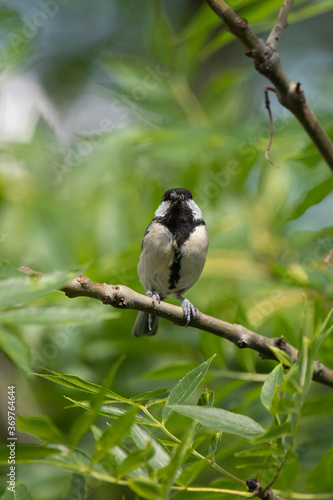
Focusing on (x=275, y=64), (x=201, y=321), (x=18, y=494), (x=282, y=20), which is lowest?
(x=18, y=494)

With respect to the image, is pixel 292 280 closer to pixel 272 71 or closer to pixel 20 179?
pixel 272 71

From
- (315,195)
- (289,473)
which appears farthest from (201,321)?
(315,195)

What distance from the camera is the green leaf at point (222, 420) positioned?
115 centimetres

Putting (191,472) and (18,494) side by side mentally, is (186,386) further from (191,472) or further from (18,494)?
(18,494)

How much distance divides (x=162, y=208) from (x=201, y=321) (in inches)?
51.8

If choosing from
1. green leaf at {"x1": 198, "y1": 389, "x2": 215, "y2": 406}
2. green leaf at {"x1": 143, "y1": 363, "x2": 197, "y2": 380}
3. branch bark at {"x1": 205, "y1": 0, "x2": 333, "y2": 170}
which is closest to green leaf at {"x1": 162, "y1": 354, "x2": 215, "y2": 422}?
green leaf at {"x1": 198, "y1": 389, "x2": 215, "y2": 406}

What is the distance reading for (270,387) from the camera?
1.21 metres

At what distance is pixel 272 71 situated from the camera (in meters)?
1.84

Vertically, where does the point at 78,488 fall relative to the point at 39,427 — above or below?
below

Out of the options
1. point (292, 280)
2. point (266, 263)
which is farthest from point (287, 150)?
point (292, 280)

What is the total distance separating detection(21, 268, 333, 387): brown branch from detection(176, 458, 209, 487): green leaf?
0.61 metres

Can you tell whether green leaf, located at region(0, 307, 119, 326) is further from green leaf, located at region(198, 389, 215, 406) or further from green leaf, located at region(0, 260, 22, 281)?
green leaf, located at region(198, 389, 215, 406)

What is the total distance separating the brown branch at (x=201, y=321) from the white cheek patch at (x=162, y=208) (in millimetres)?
1177

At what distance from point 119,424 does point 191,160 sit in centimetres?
214
